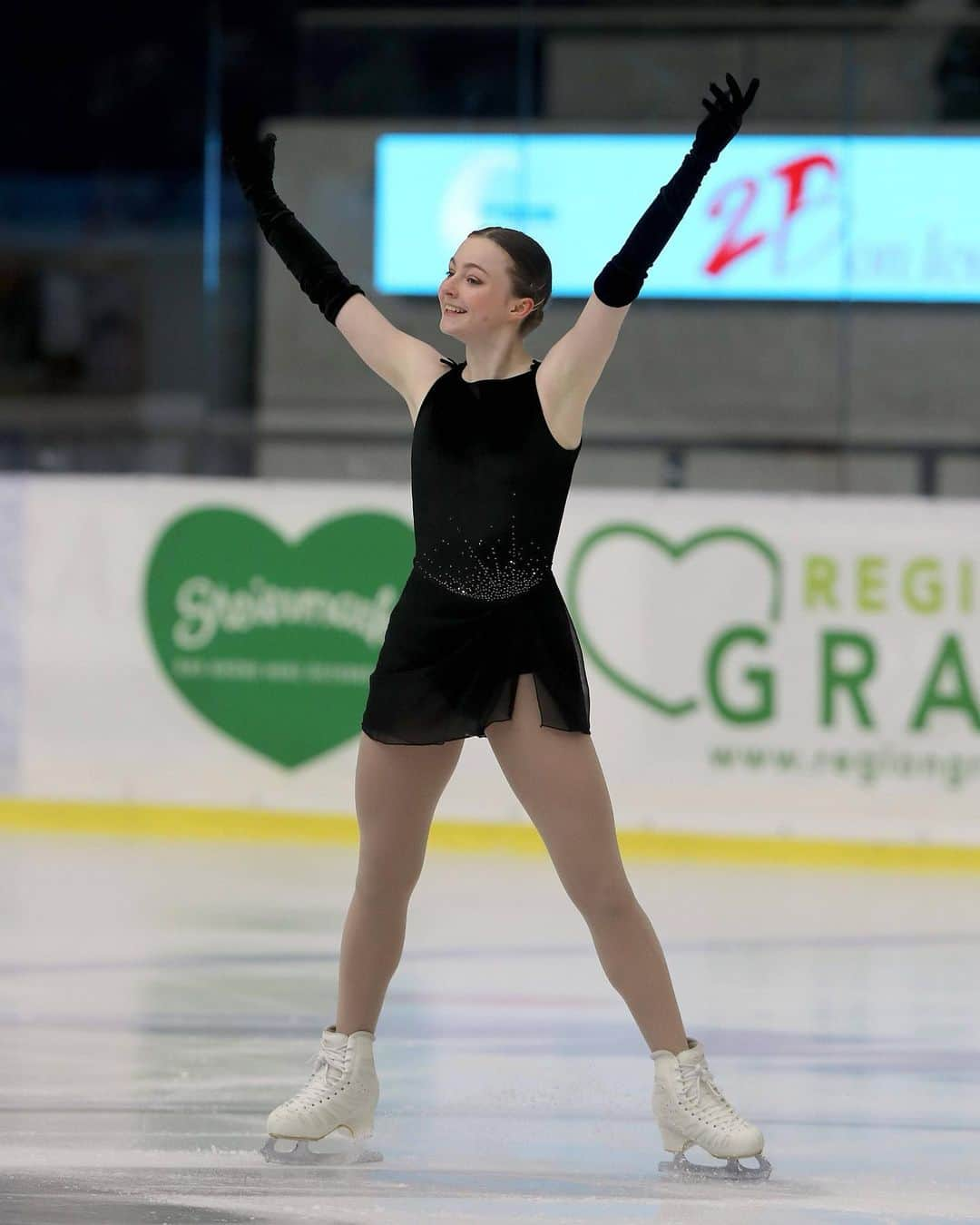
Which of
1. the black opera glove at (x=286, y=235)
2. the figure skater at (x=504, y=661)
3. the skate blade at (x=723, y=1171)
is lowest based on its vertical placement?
the skate blade at (x=723, y=1171)

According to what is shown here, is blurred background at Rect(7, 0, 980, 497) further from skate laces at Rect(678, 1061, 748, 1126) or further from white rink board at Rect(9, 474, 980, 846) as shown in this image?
skate laces at Rect(678, 1061, 748, 1126)

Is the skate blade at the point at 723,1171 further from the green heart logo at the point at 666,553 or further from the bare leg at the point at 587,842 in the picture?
the green heart logo at the point at 666,553

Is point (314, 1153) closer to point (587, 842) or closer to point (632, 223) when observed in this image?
point (587, 842)

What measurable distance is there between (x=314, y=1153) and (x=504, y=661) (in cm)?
74

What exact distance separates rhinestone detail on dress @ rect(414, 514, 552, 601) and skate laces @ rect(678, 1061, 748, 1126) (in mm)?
674

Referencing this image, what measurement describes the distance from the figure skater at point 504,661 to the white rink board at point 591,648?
311 centimetres

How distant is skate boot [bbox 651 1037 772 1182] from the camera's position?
105 inches

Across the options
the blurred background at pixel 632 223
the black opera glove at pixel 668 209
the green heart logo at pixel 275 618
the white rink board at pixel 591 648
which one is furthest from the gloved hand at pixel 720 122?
the blurred background at pixel 632 223

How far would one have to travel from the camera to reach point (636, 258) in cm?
252

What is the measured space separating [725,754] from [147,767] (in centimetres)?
175

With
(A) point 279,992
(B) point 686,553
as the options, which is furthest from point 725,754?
(A) point 279,992

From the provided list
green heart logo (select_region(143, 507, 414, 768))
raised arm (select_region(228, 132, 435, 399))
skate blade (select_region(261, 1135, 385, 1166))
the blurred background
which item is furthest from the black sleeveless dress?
the blurred background

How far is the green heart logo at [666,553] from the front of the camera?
5918mm

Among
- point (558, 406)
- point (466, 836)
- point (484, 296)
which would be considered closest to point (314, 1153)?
point (558, 406)
